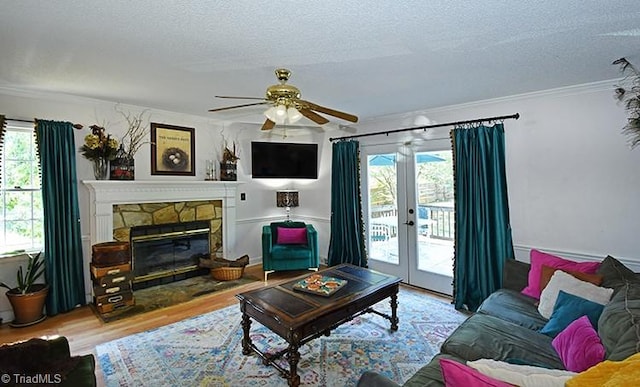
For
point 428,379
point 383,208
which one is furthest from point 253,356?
point 383,208

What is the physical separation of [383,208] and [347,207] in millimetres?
572

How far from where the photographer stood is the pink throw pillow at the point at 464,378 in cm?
105

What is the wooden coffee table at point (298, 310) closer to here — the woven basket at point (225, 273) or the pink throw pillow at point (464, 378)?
the pink throw pillow at point (464, 378)

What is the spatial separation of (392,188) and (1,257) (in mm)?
4667

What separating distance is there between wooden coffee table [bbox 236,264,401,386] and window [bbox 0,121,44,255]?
8.99 feet

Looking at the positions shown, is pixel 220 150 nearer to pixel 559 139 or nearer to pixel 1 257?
pixel 1 257

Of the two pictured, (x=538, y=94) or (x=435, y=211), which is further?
(x=435, y=211)

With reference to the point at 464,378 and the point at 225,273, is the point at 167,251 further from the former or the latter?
the point at 464,378

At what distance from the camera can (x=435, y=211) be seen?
410cm

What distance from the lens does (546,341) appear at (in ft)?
6.71

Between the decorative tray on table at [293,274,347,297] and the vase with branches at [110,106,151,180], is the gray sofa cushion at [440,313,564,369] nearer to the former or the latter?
the decorative tray on table at [293,274,347,297]

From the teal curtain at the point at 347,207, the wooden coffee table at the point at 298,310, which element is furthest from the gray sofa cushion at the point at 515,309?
the teal curtain at the point at 347,207

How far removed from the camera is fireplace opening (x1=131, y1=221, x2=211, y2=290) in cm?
423

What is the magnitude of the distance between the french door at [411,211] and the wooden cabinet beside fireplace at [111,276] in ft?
10.9
